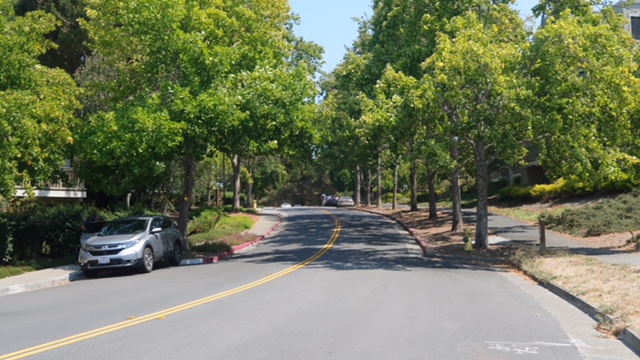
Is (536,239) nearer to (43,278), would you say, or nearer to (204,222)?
(204,222)

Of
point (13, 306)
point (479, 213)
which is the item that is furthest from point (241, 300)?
point (479, 213)

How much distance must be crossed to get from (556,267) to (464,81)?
20.9 ft

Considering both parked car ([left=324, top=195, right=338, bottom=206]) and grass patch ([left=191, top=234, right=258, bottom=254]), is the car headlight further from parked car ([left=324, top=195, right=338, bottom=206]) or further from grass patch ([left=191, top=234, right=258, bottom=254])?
parked car ([left=324, top=195, right=338, bottom=206])

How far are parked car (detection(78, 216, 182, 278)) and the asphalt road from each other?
46 cm

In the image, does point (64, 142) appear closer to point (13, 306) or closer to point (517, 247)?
point (13, 306)

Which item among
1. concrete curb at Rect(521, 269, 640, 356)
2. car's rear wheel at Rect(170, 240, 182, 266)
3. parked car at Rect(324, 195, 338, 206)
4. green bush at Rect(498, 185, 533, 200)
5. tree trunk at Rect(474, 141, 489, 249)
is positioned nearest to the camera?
concrete curb at Rect(521, 269, 640, 356)

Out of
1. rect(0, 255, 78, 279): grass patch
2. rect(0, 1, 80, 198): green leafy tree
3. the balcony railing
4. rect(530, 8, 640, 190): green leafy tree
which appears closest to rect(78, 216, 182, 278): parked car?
rect(0, 255, 78, 279): grass patch

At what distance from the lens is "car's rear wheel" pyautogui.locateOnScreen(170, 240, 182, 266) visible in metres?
22.3

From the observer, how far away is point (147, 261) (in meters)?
19.7

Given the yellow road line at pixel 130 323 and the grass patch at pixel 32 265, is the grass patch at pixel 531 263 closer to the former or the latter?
the yellow road line at pixel 130 323

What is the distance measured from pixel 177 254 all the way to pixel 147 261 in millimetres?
2921

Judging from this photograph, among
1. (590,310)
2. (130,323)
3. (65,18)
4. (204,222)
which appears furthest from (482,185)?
(65,18)

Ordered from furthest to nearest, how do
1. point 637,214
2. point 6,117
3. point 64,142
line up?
1. point 637,214
2. point 64,142
3. point 6,117

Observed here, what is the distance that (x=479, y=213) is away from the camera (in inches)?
944
